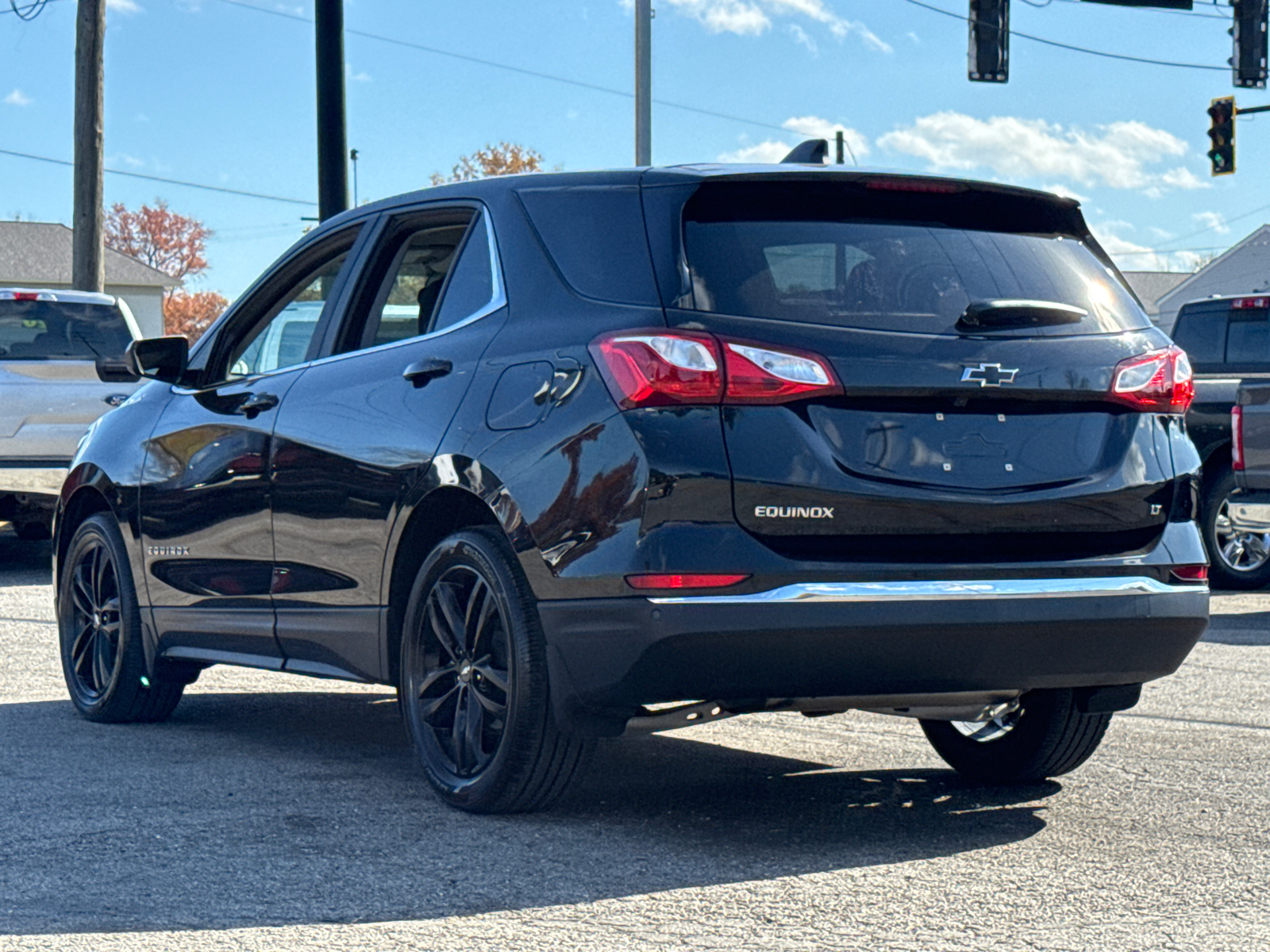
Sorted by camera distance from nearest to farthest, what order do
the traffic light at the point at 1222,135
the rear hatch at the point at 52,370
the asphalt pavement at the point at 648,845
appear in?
1. the asphalt pavement at the point at 648,845
2. the rear hatch at the point at 52,370
3. the traffic light at the point at 1222,135

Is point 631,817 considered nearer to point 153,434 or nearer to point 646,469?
point 646,469

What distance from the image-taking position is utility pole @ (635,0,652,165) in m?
21.2

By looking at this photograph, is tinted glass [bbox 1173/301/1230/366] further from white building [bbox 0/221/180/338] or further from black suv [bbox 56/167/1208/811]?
white building [bbox 0/221/180/338]

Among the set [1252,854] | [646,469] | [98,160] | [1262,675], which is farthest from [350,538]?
[98,160]

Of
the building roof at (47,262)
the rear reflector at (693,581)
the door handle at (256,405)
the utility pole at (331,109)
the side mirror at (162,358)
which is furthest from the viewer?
the building roof at (47,262)

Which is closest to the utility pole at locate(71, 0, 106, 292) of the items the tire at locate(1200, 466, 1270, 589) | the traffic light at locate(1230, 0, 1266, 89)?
the traffic light at locate(1230, 0, 1266, 89)

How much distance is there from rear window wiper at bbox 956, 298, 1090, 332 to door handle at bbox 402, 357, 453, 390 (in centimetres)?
144

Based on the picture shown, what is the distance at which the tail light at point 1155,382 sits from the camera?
5.09 meters

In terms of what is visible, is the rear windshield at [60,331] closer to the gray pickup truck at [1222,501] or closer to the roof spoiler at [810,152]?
the gray pickup truck at [1222,501]

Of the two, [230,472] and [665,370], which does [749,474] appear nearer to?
[665,370]

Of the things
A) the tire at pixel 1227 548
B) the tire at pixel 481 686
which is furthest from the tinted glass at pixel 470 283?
the tire at pixel 1227 548

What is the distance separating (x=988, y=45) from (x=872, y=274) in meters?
15.6

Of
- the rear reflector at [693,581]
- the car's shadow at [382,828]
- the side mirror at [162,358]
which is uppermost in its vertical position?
the side mirror at [162,358]

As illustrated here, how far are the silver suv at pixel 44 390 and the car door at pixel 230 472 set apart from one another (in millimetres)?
6563
